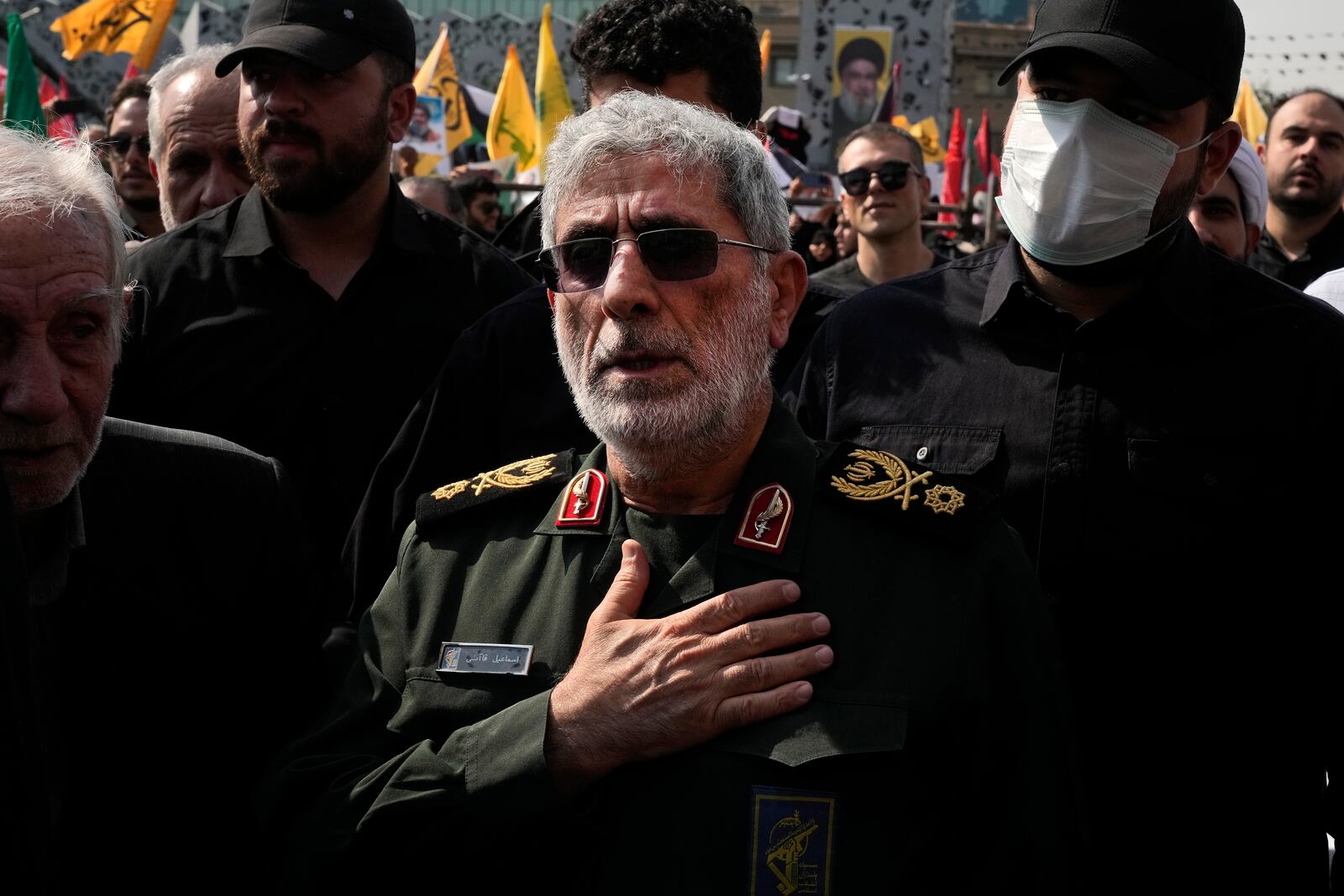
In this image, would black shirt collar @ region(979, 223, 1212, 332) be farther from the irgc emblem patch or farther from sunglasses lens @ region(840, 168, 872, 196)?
sunglasses lens @ region(840, 168, 872, 196)

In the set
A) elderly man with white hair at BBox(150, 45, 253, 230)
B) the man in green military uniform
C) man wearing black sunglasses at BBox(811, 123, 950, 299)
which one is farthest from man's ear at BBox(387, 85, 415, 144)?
man wearing black sunglasses at BBox(811, 123, 950, 299)

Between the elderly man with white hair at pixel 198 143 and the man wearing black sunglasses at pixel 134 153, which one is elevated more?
the elderly man with white hair at pixel 198 143

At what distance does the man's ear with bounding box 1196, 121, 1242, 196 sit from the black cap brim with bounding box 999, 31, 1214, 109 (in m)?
0.16

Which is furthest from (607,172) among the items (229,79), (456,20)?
(456,20)

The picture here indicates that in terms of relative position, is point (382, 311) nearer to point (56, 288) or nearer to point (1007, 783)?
point (56, 288)

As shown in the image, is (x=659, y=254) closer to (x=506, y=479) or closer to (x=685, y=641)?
(x=506, y=479)

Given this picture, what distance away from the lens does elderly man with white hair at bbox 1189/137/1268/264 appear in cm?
488

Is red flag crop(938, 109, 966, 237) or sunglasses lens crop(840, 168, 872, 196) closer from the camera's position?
sunglasses lens crop(840, 168, 872, 196)

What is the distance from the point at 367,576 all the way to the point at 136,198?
3.41 m

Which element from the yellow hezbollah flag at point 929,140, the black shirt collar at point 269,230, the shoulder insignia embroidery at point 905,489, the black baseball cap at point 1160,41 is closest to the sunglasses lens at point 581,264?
the shoulder insignia embroidery at point 905,489

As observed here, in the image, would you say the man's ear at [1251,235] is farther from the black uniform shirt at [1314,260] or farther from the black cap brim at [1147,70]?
the black cap brim at [1147,70]

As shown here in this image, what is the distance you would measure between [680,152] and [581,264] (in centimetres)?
26

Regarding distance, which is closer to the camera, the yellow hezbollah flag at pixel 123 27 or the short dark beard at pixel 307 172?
the short dark beard at pixel 307 172

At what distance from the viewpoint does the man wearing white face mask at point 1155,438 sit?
2648mm
